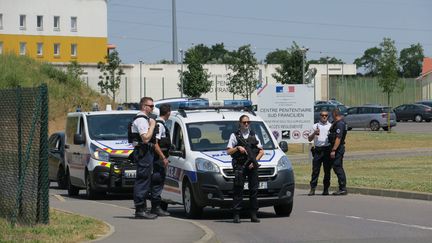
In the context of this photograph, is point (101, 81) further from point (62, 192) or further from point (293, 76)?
point (62, 192)

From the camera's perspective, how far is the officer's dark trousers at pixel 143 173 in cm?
1595

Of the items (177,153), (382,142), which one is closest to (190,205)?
(177,153)

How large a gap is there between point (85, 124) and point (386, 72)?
50.8 metres

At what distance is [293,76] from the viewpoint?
8088cm

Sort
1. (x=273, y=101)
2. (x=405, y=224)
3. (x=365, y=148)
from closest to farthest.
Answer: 1. (x=405, y=224)
2. (x=273, y=101)
3. (x=365, y=148)

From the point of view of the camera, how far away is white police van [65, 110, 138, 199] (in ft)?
72.9

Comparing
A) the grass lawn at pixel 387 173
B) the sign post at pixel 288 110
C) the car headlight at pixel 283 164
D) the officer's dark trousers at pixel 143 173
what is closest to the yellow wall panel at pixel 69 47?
the sign post at pixel 288 110

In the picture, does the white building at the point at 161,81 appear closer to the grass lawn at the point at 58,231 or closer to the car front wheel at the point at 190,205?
the car front wheel at the point at 190,205

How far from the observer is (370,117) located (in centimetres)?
5984

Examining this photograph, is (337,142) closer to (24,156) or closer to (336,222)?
(336,222)

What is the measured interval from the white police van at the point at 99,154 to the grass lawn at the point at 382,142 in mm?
17751

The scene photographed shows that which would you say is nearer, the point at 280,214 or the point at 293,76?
the point at 280,214

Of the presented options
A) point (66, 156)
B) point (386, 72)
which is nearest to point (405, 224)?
point (66, 156)

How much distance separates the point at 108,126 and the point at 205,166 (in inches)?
290
